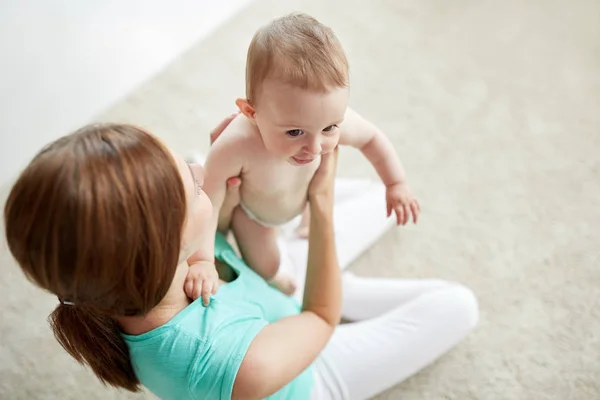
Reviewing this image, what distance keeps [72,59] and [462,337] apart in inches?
49.7

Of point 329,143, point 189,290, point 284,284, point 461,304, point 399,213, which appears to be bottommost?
point 461,304

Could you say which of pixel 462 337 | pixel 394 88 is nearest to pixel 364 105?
pixel 394 88

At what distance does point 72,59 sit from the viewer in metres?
1.67

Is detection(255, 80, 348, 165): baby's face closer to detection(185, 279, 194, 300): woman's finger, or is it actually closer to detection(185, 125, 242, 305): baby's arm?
detection(185, 125, 242, 305): baby's arm

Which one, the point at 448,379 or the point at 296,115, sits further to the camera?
the point at 448,379

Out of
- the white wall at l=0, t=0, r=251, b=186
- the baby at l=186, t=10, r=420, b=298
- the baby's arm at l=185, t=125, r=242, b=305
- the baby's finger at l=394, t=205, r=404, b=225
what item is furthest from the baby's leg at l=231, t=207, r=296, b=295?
the white wall at l=0, t=0, r=251, b=186

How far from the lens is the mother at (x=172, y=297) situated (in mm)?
530

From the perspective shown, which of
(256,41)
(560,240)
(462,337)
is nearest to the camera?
(256,41)

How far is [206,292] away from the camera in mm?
752

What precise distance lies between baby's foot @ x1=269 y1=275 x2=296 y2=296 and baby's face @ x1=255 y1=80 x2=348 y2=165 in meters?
0.32

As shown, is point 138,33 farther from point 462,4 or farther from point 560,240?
point 560,240

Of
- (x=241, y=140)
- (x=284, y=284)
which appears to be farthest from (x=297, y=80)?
(x=284, y=284)

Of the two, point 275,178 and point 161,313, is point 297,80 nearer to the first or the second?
point 275,178

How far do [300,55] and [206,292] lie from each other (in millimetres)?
311
